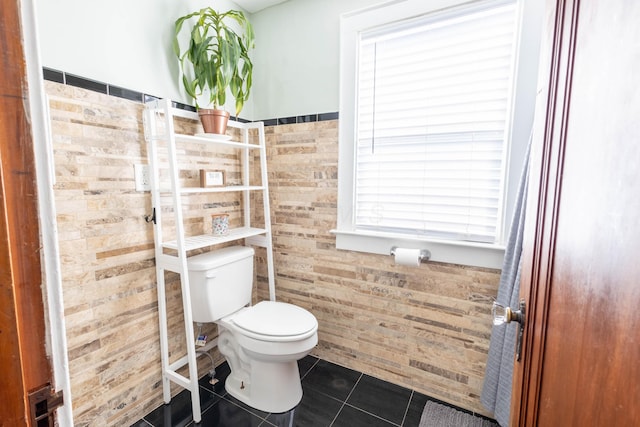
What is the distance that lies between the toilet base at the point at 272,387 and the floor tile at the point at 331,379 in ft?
0.58

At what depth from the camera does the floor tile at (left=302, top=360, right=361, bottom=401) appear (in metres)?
1.70

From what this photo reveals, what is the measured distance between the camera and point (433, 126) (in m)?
1.52

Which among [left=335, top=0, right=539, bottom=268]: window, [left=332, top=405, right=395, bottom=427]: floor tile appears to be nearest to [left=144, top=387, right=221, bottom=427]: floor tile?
[left=332, top=405, right=395, bottom=427]: floor tile

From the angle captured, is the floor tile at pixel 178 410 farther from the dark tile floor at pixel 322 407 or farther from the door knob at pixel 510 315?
the door knob at pixel 510 315

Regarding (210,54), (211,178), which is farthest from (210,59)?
(211,178)

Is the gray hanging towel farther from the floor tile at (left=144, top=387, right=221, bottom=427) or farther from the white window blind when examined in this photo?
the floor tile at (left=144, top=387, right=221, bottom=427)

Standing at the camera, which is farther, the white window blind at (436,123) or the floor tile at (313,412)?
the floor tile at (313,412)

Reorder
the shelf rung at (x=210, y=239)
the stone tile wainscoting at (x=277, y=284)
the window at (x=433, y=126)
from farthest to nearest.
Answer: the shelf rung at (x=210, y=239), the window at (x=433, y=126), the stone tile wainscoting at (x=277, y=284)

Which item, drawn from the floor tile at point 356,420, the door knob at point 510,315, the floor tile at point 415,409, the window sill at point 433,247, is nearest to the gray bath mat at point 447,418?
the floor tile at point 415,409

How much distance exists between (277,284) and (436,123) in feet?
4.73

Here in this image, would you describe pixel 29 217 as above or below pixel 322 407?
above

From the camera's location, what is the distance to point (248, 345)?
1492 mm

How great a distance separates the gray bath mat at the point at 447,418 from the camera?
1.46 m

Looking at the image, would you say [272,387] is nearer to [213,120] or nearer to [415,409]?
[415,409]
